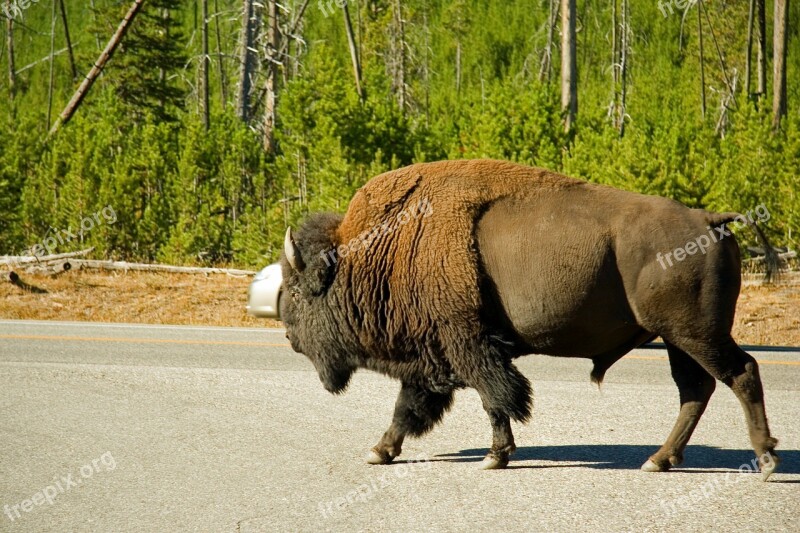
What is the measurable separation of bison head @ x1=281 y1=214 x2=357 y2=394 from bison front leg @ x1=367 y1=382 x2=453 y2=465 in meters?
0.47

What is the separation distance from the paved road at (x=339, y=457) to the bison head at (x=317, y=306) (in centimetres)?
60

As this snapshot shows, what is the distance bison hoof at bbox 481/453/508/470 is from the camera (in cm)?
521

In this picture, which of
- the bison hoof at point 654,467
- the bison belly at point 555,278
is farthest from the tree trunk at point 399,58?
the bison hoof at point 654,467

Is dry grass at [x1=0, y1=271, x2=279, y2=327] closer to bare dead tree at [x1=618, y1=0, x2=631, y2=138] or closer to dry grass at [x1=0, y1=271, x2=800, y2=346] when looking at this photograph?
dry grass at [x1=0, y1=271, x2=800, y2=346]

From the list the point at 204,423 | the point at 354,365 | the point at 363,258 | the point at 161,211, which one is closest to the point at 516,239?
the point at 363,258

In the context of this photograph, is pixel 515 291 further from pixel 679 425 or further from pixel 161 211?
pixel 161 211

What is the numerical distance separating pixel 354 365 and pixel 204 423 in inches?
59.1

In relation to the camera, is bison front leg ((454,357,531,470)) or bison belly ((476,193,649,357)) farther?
bison front leg ((454,357,531,470))

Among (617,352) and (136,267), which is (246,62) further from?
(617,352)

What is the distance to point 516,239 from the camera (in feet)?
16.9

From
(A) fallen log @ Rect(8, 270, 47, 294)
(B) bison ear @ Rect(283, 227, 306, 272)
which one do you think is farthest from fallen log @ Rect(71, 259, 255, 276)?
(B) bison ear @ Rect(283, 227, 306, 272)

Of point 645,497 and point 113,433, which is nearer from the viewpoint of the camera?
point 645,497

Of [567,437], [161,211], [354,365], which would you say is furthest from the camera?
[161,211]

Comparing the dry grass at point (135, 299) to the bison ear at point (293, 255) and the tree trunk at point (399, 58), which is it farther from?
the tree trunk at point (399, 58)
